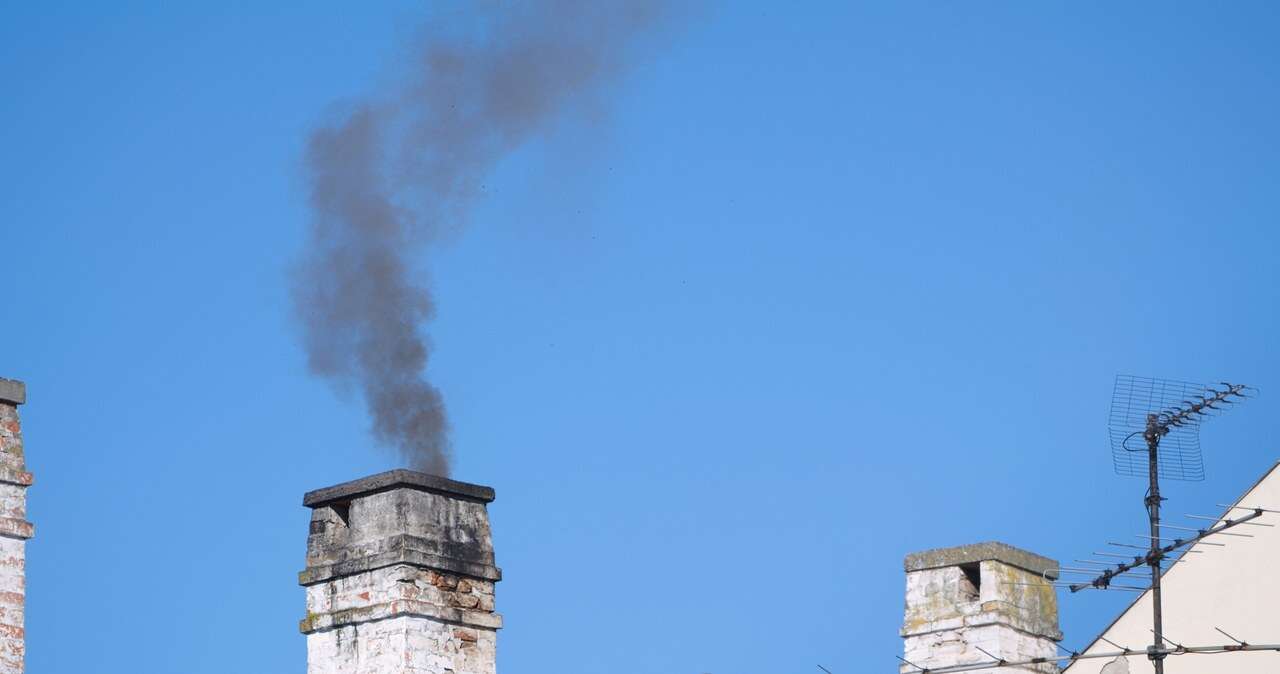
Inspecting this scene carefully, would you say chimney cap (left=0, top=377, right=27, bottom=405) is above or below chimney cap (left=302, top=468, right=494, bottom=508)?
above

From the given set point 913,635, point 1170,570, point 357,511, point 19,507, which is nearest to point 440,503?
point 357,511

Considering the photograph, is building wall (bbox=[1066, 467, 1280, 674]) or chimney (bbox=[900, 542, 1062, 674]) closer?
chimney (bbox=[900, 542, 1062, 674])

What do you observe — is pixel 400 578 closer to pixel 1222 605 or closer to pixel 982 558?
pixel 982 558

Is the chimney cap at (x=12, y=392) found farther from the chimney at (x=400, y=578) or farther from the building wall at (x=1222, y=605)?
the building wall at (x=1222, y=605)

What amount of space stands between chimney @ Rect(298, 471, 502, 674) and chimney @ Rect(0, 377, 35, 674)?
1.74 m

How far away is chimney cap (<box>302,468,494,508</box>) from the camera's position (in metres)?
12.2

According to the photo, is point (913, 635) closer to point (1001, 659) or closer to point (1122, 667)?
point (1001, 659)

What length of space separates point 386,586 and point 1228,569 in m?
6.93

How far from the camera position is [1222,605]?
15.6 metres

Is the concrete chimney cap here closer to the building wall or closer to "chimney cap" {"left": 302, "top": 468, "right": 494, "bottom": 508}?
the building wall

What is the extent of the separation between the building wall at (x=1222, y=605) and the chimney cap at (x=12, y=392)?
8002 millimetres

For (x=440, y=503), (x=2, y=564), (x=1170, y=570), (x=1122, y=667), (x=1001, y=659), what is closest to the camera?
(x=2, y=564)

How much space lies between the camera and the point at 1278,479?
15609 millimetres

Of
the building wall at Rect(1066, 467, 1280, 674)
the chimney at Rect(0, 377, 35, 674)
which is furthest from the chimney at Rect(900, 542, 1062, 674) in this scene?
the chimney at Rect(0, 377, 35, 674)
